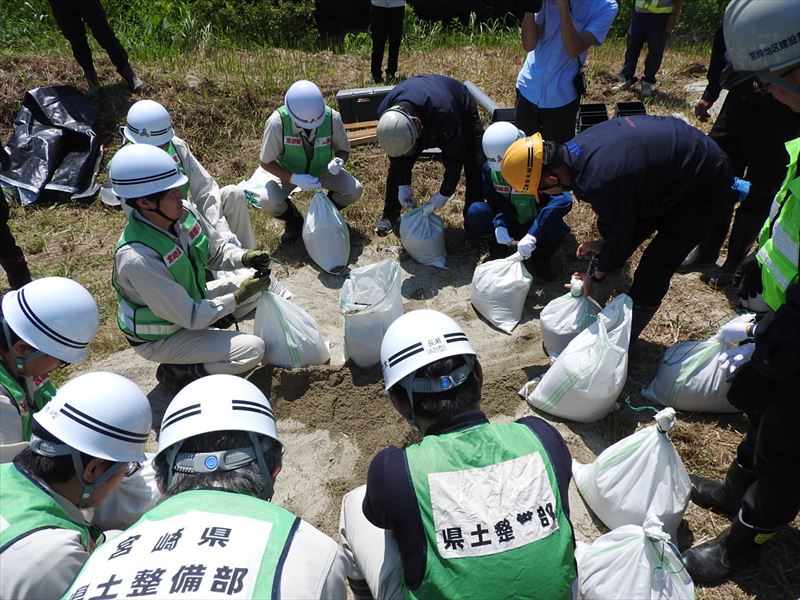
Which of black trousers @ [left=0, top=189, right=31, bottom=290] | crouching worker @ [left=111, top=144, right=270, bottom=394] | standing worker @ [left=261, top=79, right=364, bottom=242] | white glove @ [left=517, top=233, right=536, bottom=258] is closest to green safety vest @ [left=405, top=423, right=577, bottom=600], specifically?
crouching worker @ [left=111, top=144, right=270, bottom=394]

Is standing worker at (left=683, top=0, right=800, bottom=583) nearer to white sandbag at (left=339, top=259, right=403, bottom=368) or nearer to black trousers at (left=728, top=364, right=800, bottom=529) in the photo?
black trousers at (left=728, top=364, right=800, bottom=529)

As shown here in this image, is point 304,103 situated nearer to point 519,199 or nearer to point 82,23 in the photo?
point 519,199

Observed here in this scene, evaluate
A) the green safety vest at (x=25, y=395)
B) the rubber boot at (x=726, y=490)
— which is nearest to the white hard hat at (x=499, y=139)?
the rubber boot at (x=726, y=490)

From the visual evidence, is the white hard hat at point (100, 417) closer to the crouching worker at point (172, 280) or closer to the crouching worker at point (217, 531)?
the crouching worker at point (217, 531)

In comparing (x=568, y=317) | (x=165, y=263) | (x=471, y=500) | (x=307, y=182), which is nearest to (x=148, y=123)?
(x=307, y=182)

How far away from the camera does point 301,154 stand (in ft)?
15.5

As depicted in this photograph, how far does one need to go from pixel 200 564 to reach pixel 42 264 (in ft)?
14.5

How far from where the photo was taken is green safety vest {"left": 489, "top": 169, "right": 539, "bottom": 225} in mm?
4227

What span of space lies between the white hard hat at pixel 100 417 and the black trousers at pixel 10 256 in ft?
8.66

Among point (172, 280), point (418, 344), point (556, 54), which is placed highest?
point (556, 54)

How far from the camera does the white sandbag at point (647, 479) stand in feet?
8.22

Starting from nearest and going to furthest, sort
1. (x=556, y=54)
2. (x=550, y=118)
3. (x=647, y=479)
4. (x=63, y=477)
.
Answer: (x=63, y=477) < (x=647, y=479) < (x=556, y=54) < (x=550, y=118)

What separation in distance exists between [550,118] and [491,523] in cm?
362

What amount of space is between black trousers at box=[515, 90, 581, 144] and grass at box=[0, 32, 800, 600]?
81 centimetres
